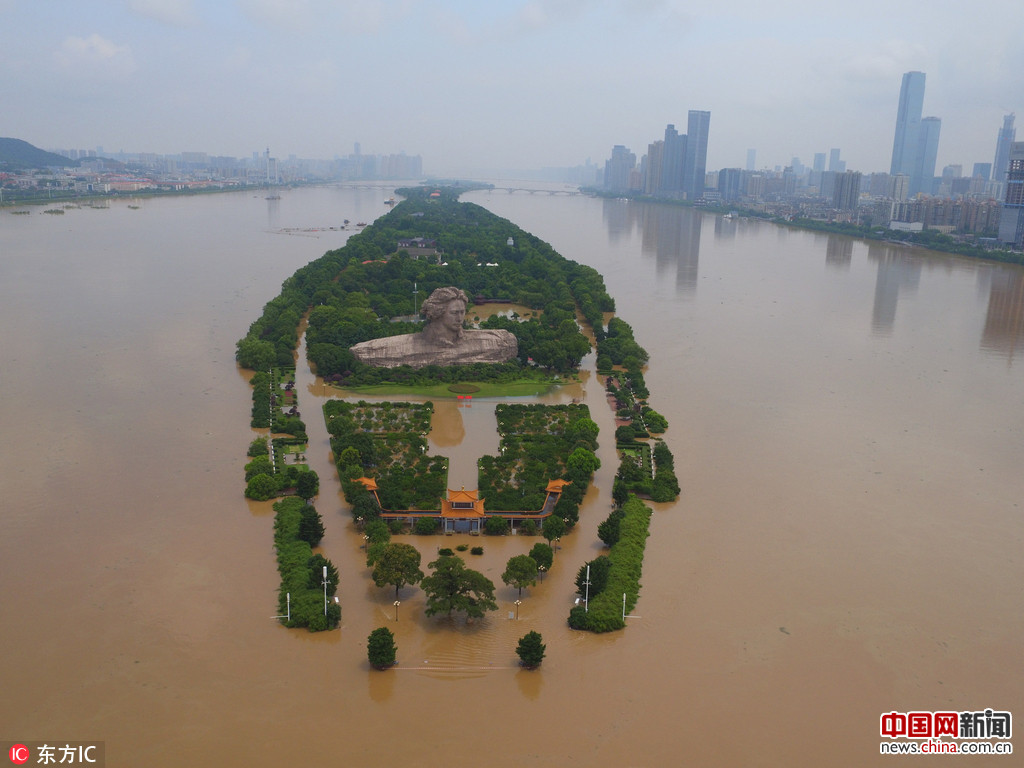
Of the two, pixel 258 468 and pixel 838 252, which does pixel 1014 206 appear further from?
pixel 258 468

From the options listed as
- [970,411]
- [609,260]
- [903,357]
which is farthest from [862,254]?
[970,411]

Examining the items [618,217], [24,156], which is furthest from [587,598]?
[24,156]

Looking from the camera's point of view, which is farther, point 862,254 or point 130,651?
point 862,254

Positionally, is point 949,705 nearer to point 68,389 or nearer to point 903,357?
point 903,357

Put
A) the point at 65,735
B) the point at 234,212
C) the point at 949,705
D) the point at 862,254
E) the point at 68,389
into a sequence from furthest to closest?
the point at 234,212, the point at 862,254, the point at 68,389, the point at 949,705, the point at 65,735

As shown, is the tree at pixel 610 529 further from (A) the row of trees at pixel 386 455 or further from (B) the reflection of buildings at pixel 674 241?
(B) the reflection of buildings at pixel 674 241

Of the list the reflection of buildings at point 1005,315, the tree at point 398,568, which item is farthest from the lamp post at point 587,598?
the reflection of buildings at point 1005,315

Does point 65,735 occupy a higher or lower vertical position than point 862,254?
lower
